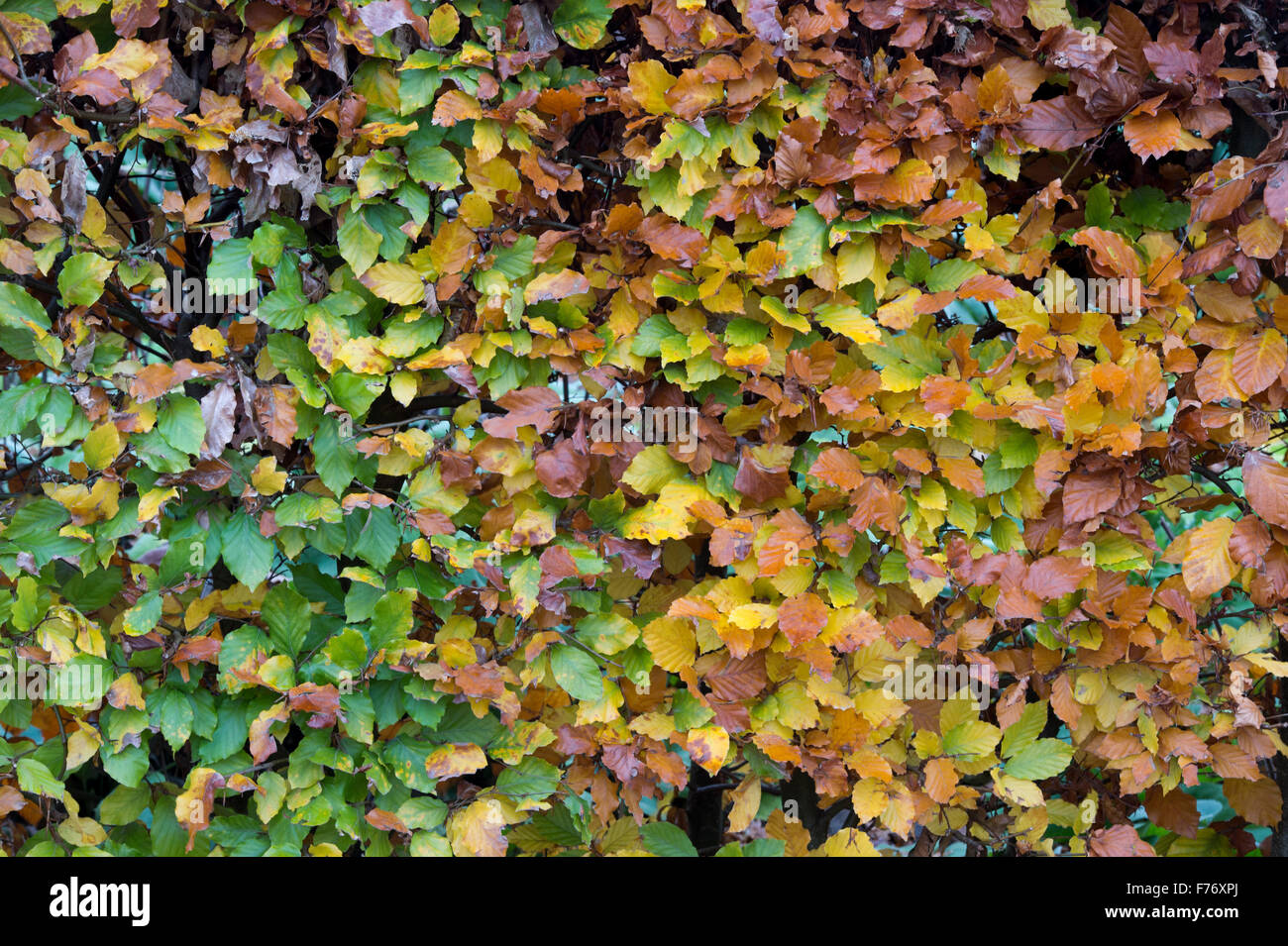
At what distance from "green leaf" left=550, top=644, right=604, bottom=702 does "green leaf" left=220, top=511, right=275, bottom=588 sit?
1.80ft

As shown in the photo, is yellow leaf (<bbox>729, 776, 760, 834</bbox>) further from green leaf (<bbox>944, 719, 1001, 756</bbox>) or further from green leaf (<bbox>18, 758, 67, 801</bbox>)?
green leaf (<bbox>18, 758, 67, 801</bbox>)

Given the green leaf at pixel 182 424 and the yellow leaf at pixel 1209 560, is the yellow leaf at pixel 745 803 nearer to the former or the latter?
the yellow leaf at pixel 1209 560

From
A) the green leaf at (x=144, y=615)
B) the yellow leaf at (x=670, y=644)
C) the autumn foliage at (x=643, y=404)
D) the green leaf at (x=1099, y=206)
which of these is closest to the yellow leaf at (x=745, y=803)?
the autumn foliage at (x=643, y=404)

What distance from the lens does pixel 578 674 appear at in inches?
72.2

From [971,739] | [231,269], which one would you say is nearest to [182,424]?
[231,269]

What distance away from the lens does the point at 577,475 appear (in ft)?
5.99

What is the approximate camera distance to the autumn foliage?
1768 mm

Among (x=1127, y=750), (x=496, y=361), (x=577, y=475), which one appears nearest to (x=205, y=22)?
(x=496, y=361)

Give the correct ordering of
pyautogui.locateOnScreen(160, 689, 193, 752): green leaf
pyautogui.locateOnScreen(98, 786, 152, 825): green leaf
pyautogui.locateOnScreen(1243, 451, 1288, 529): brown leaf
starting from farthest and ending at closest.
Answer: pyautogui.locateOnScreen(98, 786, 152, 825): green leaf < pyautogui.locateOnScreen(160, 689, 193, 752): green leaf < pyautogui.locateOnScreen(1243, 451, 1288, 529): brown leaf

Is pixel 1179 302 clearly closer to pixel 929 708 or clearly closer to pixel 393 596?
pixel 929 708

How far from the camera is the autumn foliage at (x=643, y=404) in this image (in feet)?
5.80

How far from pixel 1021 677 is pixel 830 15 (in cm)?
124

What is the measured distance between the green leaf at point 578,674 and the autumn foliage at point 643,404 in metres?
0.01

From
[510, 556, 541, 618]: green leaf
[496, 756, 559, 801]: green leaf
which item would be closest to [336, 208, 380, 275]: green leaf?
[510, 556, 541, 618]: green leaf
